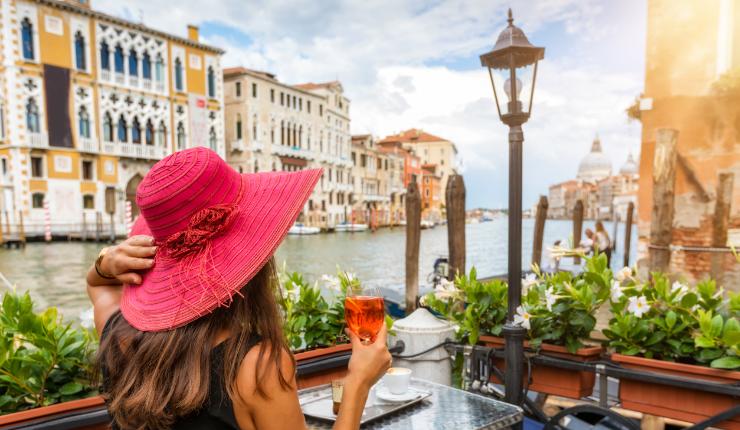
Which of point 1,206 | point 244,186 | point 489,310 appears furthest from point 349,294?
point 1,206

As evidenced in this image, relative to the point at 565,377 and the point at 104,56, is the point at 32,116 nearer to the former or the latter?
the point at 104,56

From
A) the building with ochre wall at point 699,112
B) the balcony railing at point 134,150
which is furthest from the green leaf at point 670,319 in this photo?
the balcony railing at point 134,150

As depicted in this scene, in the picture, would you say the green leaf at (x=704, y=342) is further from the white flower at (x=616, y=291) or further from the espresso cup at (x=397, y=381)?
the espresso cup at (x=397, y=381)

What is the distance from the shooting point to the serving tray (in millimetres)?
1433

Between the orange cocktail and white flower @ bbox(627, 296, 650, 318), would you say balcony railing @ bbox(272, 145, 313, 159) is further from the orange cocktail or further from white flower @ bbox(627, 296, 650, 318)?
the orange cocktail

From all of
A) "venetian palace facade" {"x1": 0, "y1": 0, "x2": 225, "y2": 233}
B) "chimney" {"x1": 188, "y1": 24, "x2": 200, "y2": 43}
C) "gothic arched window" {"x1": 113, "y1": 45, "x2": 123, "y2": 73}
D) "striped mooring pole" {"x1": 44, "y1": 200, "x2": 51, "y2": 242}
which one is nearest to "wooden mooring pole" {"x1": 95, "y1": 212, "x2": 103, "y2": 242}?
"venetian palace facade" {"x1": 0, "y1": 0, "x2": 225, "y2": 233}

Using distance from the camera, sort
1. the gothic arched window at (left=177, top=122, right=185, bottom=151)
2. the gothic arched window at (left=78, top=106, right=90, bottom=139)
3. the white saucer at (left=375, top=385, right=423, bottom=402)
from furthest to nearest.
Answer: the gothic arched window at (left=177, top=122, right=185, bottom=151)
the gothic arched window at (left=78, top=106, right=90, bottom=139)
the white saucer at (left=375, top=385, right=423, bottom=402)

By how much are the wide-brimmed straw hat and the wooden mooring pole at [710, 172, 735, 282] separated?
6.60 m

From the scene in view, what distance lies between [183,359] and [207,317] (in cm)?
8

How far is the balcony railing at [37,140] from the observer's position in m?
22.9

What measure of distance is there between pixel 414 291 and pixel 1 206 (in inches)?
898

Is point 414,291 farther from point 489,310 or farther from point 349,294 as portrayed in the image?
point 349,294

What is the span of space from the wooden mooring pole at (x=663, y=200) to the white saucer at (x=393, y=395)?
5572 mm

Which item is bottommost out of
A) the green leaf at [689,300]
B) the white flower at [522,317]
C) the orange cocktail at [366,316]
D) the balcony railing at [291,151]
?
the white flower at [522,317]
